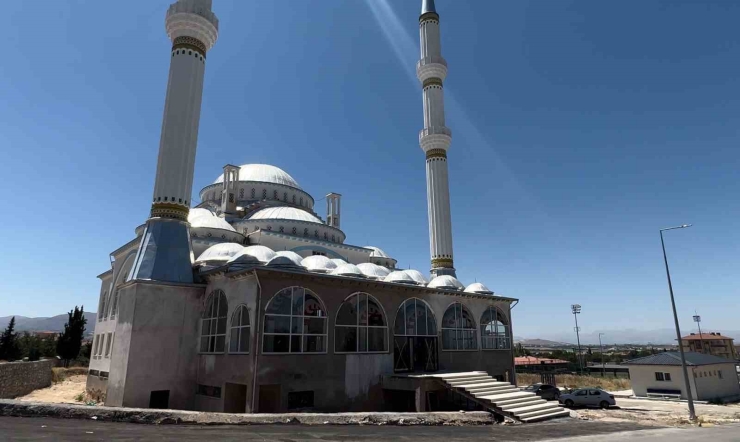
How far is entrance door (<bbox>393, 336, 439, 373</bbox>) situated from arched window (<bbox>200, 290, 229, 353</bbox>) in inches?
315

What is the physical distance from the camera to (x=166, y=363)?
19469mm

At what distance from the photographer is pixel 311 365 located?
1823 centimetres

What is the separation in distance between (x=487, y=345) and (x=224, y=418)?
18381 millimetres

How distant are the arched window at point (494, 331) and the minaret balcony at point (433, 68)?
64.2ft

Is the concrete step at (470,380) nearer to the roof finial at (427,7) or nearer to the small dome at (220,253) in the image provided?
the small dome at (220,253)

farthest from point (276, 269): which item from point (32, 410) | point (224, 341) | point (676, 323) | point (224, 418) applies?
point (676, 323)

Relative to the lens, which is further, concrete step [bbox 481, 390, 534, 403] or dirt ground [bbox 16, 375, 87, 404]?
dirt ground [bbox 16, 375, 87, 404]

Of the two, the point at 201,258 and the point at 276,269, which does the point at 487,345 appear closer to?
the point at 276,269

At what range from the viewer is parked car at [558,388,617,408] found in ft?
76.4

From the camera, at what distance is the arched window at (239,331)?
17703 mm

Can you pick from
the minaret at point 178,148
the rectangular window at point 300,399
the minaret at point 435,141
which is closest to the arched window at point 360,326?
the rectangular window at point 300,399

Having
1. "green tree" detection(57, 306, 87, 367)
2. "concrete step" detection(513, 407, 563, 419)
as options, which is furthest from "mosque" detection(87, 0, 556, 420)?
"green tree" detection(57, 306, 87, 367)

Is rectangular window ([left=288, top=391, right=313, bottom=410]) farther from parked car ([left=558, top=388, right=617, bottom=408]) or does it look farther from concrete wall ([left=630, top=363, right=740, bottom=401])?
concrete wall ([left=630, top=363, right=740, bottom=401])

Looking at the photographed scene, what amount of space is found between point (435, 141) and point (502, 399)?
862 inches
